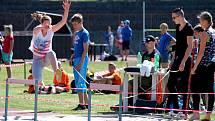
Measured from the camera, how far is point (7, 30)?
22.5m

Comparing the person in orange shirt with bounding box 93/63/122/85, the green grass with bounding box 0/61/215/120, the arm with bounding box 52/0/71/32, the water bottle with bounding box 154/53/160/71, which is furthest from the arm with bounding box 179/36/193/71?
the person in orange shirt with bounding box 93/63/122/85

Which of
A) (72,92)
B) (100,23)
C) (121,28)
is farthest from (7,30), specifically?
(100,23)

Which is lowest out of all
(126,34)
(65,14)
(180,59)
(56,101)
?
(56,101)

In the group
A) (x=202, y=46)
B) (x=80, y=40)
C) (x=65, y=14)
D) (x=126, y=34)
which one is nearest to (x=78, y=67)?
(x=80, y=40)

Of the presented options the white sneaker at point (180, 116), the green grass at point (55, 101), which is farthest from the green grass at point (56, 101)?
the white sneaker at point (180, 116)

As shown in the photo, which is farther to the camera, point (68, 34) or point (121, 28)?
point (121, 28)

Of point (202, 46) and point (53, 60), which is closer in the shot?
point (202, 46)

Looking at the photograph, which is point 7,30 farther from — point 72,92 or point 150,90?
point 150,90

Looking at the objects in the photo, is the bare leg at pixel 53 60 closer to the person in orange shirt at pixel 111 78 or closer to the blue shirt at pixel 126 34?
the person in orange shirt at pixel 111 78

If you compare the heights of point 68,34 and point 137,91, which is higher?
point 68,34

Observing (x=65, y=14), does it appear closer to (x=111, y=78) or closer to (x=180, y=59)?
(x=180, y=59)

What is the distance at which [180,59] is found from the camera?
45.4 feet

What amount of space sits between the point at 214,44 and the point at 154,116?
2.05 metres

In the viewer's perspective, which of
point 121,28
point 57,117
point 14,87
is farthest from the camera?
point 121,28
